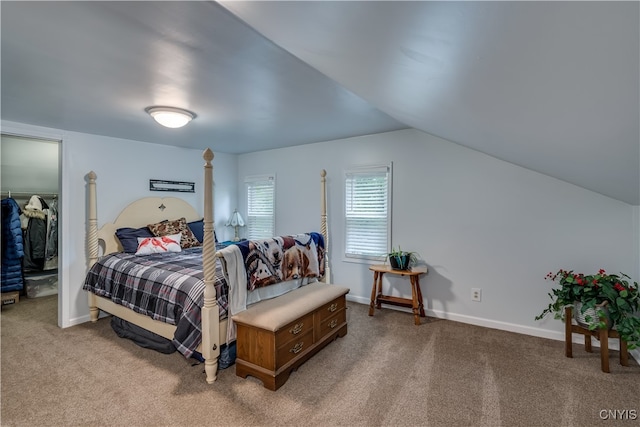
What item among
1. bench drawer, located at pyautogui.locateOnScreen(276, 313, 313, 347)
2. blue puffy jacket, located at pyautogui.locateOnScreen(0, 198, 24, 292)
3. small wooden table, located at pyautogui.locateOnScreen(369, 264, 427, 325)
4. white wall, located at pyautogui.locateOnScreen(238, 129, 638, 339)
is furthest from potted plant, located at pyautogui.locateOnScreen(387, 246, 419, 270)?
blue puffy jacket, located at pyautogui.locateOnScreen(0, 198, 24, 292)

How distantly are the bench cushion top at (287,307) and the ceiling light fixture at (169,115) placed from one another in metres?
1.78

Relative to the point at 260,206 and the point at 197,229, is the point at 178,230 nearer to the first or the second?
the point at 197,229

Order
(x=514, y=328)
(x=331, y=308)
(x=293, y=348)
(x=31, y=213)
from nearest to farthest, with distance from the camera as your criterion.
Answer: (x=293, y=348), (x=331, y=308), (x=514, y=328), (x=31, y=213)

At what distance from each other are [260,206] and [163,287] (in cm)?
258

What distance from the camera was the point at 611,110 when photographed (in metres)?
0.97

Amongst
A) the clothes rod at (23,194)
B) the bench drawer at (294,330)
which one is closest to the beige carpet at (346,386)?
the bench drawer at (294,330)

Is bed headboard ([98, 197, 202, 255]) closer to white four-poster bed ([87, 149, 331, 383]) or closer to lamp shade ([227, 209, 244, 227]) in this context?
white four-poster bed ([87, 149, 331, 383])

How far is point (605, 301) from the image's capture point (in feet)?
7.82

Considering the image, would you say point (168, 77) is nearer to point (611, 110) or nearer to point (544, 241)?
point (611, 110)

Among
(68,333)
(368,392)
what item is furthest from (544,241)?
(68,333)

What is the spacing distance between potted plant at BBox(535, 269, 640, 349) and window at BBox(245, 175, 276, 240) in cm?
371

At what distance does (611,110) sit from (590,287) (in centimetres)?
218

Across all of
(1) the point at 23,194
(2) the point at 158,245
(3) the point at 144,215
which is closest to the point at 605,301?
(2) the point at 158,245

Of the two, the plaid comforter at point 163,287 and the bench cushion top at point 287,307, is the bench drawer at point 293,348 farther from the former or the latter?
the plaid comforter at point 163,287
